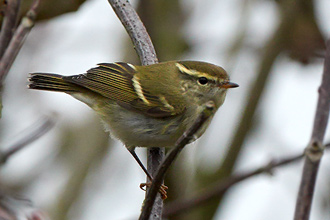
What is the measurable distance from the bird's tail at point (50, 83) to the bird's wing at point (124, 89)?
0.24ft

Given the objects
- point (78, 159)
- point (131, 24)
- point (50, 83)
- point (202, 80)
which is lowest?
point (78, 159)

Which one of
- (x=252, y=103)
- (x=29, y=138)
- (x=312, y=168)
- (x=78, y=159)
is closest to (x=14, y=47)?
(x=29, y=138)

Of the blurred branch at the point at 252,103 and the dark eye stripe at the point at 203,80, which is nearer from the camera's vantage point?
the dark eye stripe at the point at 203,80

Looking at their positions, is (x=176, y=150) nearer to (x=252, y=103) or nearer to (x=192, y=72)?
(x=192, y=72)

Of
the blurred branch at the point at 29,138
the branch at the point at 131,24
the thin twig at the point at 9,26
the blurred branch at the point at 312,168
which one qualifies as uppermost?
the branch at the point at 131,24

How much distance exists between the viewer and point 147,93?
364 cm

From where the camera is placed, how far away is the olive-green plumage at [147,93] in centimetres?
342

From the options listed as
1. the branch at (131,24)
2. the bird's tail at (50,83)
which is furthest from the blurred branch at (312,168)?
the bird's tail at (50,83)

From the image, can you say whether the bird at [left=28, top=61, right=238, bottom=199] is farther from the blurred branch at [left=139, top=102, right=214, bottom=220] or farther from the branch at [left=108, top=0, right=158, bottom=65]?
the blurred branch at [left=139, top=102, right=214, bottom=220]

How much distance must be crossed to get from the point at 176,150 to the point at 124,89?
2.06 meters

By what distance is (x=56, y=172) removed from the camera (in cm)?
544

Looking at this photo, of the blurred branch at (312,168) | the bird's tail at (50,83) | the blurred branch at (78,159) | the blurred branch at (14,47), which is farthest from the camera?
the blurred branch at (78,159)

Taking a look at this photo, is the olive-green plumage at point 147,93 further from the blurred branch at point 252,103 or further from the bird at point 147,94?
the blurred branch at point 252,103

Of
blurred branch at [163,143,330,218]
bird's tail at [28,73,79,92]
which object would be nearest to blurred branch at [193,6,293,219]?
blurred branch at [163,143,330,218]
